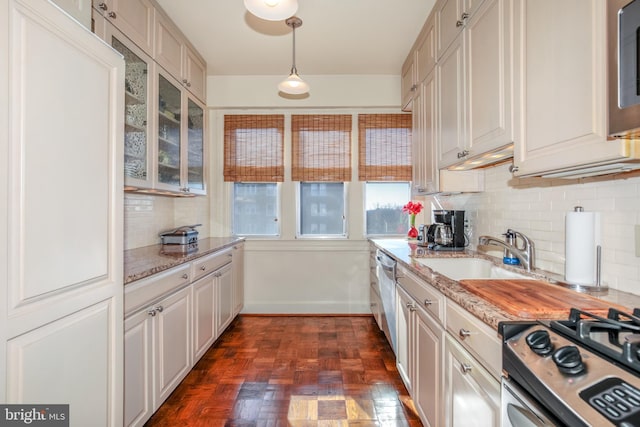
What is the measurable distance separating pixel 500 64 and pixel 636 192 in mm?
756

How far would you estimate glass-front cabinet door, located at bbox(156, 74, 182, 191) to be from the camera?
8.52 ft

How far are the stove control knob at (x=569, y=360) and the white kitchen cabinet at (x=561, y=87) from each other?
0.57 metres

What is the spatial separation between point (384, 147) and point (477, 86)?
2027 millimetres

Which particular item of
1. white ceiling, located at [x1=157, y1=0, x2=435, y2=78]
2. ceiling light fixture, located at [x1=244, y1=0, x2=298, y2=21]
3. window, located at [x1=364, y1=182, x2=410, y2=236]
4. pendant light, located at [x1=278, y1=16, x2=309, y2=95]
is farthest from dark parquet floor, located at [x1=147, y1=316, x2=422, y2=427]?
white ceiling, located at [x1=157, y1=0, x2=435, y2=78]

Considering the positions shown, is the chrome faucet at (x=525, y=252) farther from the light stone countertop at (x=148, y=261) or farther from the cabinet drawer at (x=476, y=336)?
the light stone countertop at (x=148, y=261)

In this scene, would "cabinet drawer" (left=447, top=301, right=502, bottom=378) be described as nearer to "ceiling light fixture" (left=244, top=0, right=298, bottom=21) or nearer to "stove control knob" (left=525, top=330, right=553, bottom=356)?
"stove control knob" (left=525, top=330, right=553, bottom=356)

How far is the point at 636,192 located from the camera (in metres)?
1.21

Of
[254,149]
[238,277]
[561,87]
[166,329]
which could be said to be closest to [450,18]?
[561,87]

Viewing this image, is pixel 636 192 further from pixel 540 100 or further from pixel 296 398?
pixel 296 398

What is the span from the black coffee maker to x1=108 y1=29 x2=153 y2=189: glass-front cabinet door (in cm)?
218

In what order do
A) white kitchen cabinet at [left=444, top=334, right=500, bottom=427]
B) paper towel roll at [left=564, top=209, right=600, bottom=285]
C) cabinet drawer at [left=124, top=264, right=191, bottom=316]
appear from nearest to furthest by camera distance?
white kitchen cabinet at [left=444, top=334, right=500, bottom=427] < paper towel roll at [left=564, top=209, right=600, bottom=285] < cabinet drawer at [left=124, top=264, right=191, bottom=316]

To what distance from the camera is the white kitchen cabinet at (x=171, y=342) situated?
1.87 m

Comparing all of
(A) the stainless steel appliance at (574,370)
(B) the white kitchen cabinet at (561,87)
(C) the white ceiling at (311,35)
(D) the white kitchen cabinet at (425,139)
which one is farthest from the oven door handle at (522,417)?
(C) the white ceiling at (311,35)

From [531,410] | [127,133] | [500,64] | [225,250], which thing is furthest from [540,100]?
[225,250]
